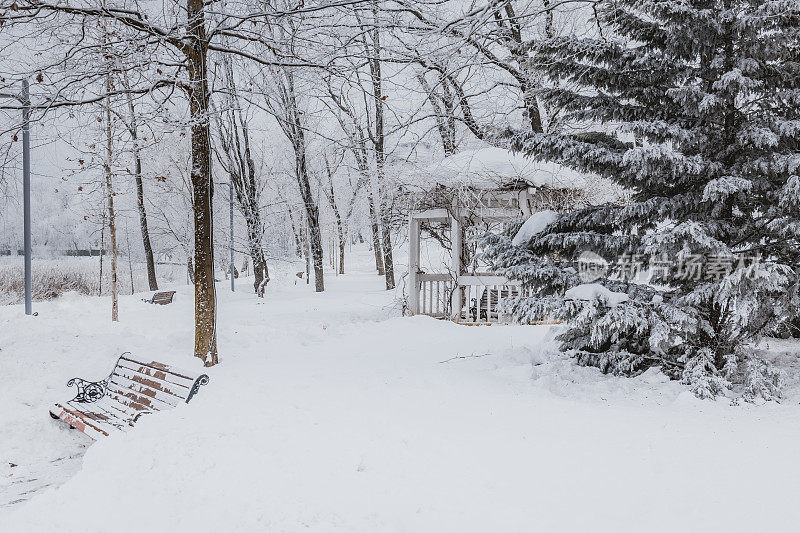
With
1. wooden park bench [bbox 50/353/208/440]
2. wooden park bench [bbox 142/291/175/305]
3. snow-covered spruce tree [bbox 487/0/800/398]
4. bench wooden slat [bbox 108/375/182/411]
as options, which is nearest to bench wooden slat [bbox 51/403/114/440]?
wooden park bench [bbox 50/353/208/440]

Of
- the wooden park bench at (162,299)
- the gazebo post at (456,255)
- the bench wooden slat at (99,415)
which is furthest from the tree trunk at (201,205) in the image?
the wooden park bench at (162,299)

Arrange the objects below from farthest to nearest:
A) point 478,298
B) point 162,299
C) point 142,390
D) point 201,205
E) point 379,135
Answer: point 162,299
point 478,298
point 201,205
point 379,135
point 142,390

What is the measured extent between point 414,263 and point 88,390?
7.09 m

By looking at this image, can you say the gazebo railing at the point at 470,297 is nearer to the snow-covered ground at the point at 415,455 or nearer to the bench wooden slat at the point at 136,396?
the snow-covered ground at the point at 415,455

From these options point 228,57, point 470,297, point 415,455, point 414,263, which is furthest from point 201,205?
point 470,297

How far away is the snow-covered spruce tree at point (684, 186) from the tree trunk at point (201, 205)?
3.98 metres

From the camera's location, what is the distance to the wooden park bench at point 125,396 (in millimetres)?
5188

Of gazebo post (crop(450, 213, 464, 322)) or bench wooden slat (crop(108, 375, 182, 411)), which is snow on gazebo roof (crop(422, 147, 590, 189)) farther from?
bench wooden slat (crop(108, 375, 182, 411))

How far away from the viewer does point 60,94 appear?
6199 mm

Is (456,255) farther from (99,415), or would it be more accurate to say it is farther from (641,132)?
(99,415)

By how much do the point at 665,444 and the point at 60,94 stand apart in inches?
280

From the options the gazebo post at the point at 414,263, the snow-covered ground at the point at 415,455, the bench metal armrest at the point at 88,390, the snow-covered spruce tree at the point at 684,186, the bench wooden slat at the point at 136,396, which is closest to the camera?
the snow-covered ground at the point at 415,455

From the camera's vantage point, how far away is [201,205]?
735cm

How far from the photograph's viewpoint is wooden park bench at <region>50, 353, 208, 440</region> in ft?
17.0
